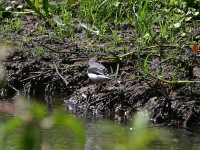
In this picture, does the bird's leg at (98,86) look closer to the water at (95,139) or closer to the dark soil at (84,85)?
the dark soil at (84,85)

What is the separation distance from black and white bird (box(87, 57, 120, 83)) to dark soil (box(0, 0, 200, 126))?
100 mm

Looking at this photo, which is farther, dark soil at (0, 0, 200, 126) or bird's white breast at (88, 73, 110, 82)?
bird's white breast at (88, 73, 110, 82)

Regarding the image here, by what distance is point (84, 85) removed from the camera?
702cm

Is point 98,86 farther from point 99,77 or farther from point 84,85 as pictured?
point 84,85

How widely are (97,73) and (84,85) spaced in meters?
0.53

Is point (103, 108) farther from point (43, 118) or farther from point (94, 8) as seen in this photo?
point (43, 118)

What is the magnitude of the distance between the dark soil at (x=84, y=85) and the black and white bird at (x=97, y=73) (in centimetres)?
10

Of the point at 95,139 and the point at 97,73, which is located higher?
the point at 97,73

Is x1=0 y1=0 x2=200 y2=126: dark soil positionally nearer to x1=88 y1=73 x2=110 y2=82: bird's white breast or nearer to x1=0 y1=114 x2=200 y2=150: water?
x1=88 y1=73 x2=110 y2=82: bird's white breast

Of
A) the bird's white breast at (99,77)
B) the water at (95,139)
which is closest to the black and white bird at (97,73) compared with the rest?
the bird's white breast at (99,77)

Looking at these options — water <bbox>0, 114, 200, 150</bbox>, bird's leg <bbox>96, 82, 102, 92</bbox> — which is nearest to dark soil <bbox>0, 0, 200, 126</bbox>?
bird's leg <bbox>96, 82, 102, 92</bbox>

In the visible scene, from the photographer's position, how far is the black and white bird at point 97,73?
655cm

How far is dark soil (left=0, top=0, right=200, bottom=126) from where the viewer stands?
240 inches

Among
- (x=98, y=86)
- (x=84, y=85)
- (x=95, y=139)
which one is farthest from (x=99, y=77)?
(x=95, y=139)
